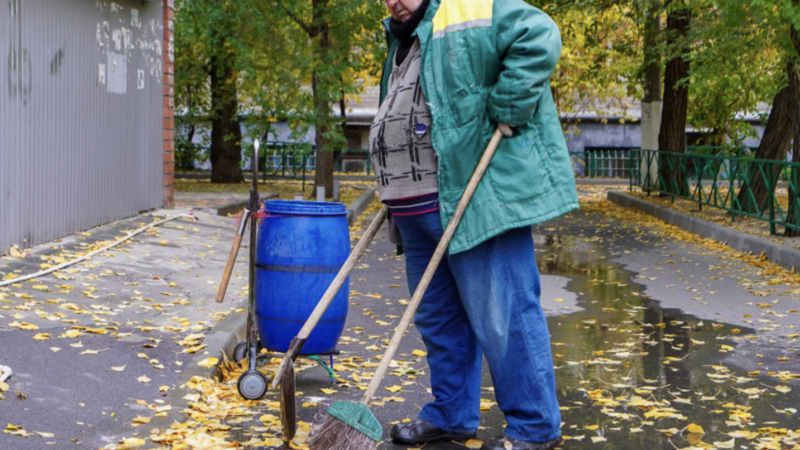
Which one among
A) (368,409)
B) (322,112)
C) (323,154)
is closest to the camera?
(368,409)

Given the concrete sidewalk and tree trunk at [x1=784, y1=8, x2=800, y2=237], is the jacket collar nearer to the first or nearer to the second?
the concrete sidewalk

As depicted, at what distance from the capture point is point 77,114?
10.3 m

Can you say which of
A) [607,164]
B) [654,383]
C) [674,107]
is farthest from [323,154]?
[607,164]

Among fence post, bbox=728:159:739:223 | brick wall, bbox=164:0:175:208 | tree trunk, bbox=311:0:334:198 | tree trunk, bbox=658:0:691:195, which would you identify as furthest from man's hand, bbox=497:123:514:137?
tree trunk, bbox=658:0:691:195

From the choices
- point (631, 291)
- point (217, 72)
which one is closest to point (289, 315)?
point (631, 291)

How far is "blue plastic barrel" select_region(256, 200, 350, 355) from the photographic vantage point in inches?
207

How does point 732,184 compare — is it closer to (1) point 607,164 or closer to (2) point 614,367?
(2) point 614,367

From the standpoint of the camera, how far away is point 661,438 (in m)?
4.52

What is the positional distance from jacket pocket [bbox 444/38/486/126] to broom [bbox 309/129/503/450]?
0.14m

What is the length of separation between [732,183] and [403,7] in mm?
11064

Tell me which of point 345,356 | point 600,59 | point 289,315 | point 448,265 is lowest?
point 345,356

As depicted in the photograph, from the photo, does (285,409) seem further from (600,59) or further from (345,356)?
(600,59)

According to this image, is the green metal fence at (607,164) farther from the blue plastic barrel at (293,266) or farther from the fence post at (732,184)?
the blue plastic barrel at (293,266)

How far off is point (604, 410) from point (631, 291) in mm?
4165
